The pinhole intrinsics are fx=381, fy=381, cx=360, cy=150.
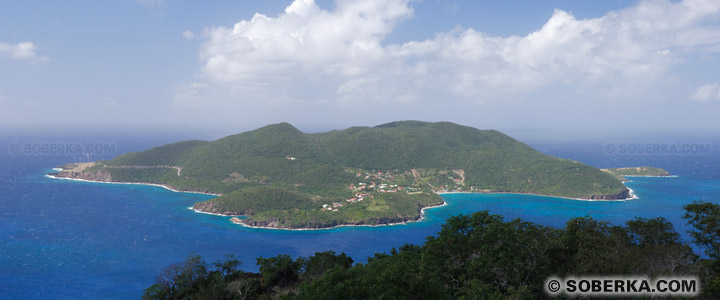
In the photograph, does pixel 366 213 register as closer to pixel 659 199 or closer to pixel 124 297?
pixel 124 297

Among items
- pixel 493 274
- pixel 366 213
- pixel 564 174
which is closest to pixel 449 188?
pixel 564 174

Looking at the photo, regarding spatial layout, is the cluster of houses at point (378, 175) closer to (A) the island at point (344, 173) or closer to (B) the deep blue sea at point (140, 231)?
(A) the island at point (344, 173)

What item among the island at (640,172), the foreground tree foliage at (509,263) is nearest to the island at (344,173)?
the island at (640,172)

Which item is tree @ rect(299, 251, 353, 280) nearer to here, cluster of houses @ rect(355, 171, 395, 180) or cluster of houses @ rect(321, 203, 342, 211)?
cluster of houses @ rect(321, 203, 342, 211)

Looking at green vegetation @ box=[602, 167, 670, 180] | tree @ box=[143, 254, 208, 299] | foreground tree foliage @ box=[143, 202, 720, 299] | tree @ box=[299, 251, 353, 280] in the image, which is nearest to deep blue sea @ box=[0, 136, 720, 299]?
green vegetation @ box=[602, 167, 670, 180]

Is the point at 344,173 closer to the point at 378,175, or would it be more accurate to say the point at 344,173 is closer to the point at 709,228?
the point at 378,175

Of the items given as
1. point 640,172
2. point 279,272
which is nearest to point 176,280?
point 279,272
